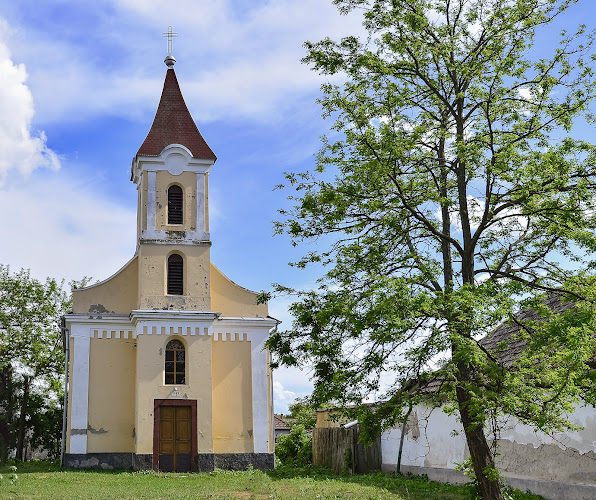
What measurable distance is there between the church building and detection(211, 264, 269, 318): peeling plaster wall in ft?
0.12

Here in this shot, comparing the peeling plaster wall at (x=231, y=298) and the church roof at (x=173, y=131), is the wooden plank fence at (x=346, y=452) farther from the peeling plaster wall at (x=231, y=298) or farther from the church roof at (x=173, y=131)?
the church roof at (x=173, y=131)

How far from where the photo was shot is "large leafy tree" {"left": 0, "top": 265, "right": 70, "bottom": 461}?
30.3 metres

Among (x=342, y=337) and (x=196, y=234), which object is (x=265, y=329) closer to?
(x=196, y=234)

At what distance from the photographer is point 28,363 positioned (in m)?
30.7

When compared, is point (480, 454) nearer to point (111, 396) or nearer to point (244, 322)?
point (244, 322)

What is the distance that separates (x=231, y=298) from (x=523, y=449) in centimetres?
1307

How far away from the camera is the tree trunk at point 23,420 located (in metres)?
30.0

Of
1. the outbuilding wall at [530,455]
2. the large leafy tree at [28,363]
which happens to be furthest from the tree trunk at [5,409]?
the outbuilding wall at [530,455]

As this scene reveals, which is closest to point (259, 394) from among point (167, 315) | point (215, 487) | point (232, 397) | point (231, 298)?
point (232, 397)

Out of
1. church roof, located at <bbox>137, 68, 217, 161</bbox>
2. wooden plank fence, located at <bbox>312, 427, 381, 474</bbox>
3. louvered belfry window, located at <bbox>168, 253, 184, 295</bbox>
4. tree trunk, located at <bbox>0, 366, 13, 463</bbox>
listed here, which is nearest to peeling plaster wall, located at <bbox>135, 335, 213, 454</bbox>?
louvered belfry window, located at <bbox>168, 253, 184, 295</bbox>

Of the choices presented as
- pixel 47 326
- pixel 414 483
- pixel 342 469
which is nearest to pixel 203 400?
pixel 342 469

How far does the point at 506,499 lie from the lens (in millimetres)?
11656

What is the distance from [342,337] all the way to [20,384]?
24.5 m

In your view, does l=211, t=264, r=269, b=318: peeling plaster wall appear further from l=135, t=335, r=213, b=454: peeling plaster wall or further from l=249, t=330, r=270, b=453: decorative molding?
l=135, t=335, r=213, b=454: peeling plaster wall
